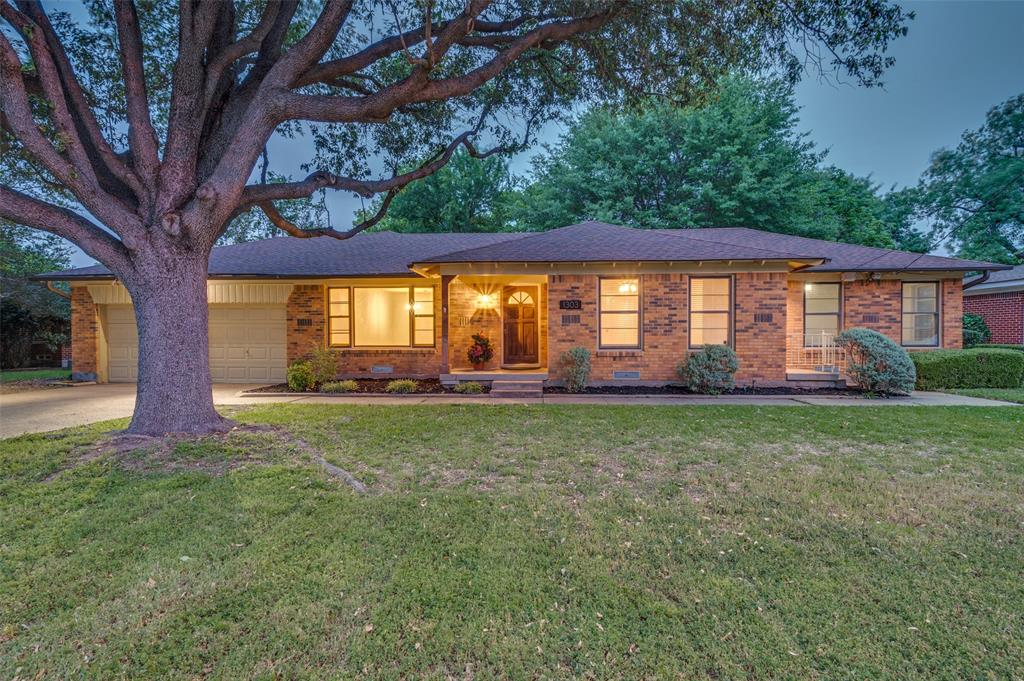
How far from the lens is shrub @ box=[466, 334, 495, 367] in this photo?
38.7 feet

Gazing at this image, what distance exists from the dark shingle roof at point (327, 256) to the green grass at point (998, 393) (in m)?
11.3

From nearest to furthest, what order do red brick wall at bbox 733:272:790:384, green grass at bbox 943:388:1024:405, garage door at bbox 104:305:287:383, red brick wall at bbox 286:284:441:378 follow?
green grass at bbox 943:388:1024:405 → red brick wall at bbox 733:272:790:384 → red brick wall at bbox 286:284:441:378 → garage door at bbox 104:305:287:383

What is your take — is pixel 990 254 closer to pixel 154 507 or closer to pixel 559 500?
pixel 559 500

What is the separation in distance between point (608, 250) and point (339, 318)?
7430mm

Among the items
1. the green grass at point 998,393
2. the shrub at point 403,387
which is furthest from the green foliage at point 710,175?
the shrub at point 403,387

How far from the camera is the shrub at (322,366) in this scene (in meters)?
10.8

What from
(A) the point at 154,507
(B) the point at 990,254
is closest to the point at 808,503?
(A) the point at 154,507

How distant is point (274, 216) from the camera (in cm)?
734

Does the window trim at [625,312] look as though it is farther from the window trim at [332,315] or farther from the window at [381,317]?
the window trim at [332,315]

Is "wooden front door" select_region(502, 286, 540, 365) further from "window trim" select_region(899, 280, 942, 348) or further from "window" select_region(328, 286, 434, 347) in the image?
"window trim" select_region(899, 280, 942, 348)

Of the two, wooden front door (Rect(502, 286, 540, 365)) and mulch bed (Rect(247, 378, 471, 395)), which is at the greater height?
wooden front door (Rect(502, 286, 540, 365))

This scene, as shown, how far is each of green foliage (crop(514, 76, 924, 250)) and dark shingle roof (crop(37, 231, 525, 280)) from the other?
7.51m

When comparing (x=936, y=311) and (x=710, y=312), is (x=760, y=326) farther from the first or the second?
(x=936, y=311)

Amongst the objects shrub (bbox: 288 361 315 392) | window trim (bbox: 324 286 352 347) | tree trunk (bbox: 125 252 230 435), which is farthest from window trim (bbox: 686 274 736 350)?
tree trunk (bbox: 125 252 230 435)
